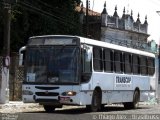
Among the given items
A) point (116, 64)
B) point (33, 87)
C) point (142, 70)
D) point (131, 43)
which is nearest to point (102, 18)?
point (131, 43)

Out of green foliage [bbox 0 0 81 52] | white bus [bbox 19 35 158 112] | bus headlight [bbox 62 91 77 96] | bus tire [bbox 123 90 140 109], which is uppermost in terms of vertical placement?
green foliage [bbox 0 0 81 52]

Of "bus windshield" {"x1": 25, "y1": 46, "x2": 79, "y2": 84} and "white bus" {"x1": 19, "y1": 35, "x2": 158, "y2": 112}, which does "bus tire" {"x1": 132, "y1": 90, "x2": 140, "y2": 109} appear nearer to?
"white bus" {"x1": 19, "y1": 35, "x2": 158, "y2": 112}

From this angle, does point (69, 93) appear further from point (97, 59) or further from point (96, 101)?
point (97, 59)

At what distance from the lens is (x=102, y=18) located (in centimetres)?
6216

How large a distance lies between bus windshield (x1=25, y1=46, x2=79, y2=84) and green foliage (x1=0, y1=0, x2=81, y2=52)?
464 inches

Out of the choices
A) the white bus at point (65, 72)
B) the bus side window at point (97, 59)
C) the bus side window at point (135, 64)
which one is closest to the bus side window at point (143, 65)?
the bus side window at point (135, 64)

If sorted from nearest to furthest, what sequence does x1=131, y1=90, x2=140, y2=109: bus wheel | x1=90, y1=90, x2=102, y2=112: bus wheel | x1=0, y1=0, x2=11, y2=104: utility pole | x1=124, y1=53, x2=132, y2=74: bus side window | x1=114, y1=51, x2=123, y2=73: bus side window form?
1. x1=90, y1=90, x2=102, y2=112: bus wheel
2. x1=114, y1=51, x2=123, y2=73: bus side window
3. x1=0, y1=0, x2=11, y2=104: utility pole
4. x1=124, y1=53, x2=132, y2=74: bus side window
5. x1=131, y1=90, x2=140, y2=109: bus wheel

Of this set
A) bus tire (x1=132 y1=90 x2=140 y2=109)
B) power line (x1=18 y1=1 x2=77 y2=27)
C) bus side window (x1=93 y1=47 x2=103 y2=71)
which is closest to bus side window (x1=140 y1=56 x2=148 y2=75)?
bus tire (x1=132 y1=90 x2=140 y2=109)

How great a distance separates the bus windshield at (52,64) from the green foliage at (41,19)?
464 inches

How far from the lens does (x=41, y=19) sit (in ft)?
127

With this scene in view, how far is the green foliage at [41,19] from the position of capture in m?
36.3

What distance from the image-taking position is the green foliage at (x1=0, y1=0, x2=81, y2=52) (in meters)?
36.3

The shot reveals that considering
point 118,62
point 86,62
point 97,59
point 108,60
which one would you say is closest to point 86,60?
point 86,62

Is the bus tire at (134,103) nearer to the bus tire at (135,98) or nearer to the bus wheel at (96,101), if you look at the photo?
the bus tire at (135,98)
